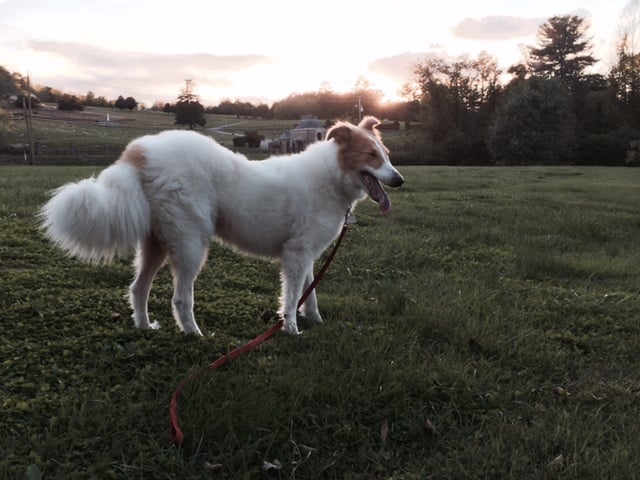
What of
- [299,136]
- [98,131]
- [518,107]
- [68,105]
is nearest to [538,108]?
[518,107]

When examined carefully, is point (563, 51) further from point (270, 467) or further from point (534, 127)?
point (270, 467)

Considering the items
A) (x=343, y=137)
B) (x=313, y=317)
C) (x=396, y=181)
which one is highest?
(x=343, y=137)

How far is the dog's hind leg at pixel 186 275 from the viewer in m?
3.74

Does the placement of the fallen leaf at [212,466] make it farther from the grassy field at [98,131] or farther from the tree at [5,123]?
the tree at [5,123]

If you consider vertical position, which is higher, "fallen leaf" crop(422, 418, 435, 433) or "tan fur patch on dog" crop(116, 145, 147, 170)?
"tan fur patch on dog" crop(116, 145, 147, 170)

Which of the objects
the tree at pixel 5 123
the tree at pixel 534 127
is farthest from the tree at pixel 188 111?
the tree at pixel 534 127

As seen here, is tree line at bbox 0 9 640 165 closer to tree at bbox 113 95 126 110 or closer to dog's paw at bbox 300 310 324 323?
tree at bbox 113 95 126 110

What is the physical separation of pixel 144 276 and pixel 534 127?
45.9 m

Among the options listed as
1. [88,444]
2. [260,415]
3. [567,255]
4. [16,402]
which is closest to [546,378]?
[260,415]

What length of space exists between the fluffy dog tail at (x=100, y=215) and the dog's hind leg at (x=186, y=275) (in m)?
0.32

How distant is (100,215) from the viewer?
3.20 m

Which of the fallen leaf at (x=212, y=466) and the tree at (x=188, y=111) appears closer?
the fallen leaf at (x=212, y=466)

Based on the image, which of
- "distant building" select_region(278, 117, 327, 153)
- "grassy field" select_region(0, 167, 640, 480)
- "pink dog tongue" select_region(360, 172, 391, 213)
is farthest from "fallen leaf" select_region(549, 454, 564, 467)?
"distant building" select_region(278, 117, 327, 153)

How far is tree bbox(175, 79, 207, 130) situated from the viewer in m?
52.9
